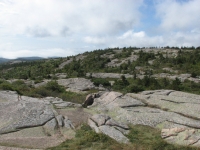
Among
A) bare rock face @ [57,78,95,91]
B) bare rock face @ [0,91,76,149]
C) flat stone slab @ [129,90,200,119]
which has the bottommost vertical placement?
bare rock face @ [57,78,95,91]

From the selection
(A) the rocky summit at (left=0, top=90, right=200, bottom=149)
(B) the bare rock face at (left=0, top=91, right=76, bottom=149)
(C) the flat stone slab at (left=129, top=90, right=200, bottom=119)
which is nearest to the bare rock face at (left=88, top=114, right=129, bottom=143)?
(A) the rocky summit at (left=0, top=90, right=200, bottom=149)

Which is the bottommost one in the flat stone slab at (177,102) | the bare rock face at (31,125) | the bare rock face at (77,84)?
the bare rock face at (77,84)

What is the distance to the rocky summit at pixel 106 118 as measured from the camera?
13052mm

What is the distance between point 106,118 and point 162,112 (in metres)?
4.36

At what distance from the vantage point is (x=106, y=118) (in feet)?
50.7

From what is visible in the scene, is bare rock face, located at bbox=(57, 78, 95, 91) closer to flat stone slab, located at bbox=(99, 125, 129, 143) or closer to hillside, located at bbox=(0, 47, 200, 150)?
hillside, located at bbox=(0, 47, 200, 150)

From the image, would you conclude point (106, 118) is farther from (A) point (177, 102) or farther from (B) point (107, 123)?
(A) point (177, 102)

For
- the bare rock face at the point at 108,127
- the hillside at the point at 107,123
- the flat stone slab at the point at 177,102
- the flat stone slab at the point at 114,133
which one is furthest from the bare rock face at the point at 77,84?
Result: the flat stone slab at the point at 114,133

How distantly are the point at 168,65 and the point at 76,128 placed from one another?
55864 millimetres

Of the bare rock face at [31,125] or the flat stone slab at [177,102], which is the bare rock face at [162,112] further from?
the bare rock face at [31,125]

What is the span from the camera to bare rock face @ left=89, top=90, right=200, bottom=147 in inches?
512

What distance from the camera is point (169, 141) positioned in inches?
497

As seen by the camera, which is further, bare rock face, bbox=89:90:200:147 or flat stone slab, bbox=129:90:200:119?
flat stone slab, bbox=129:90:200:119

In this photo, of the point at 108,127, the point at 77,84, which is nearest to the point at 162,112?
the point at 108,127
